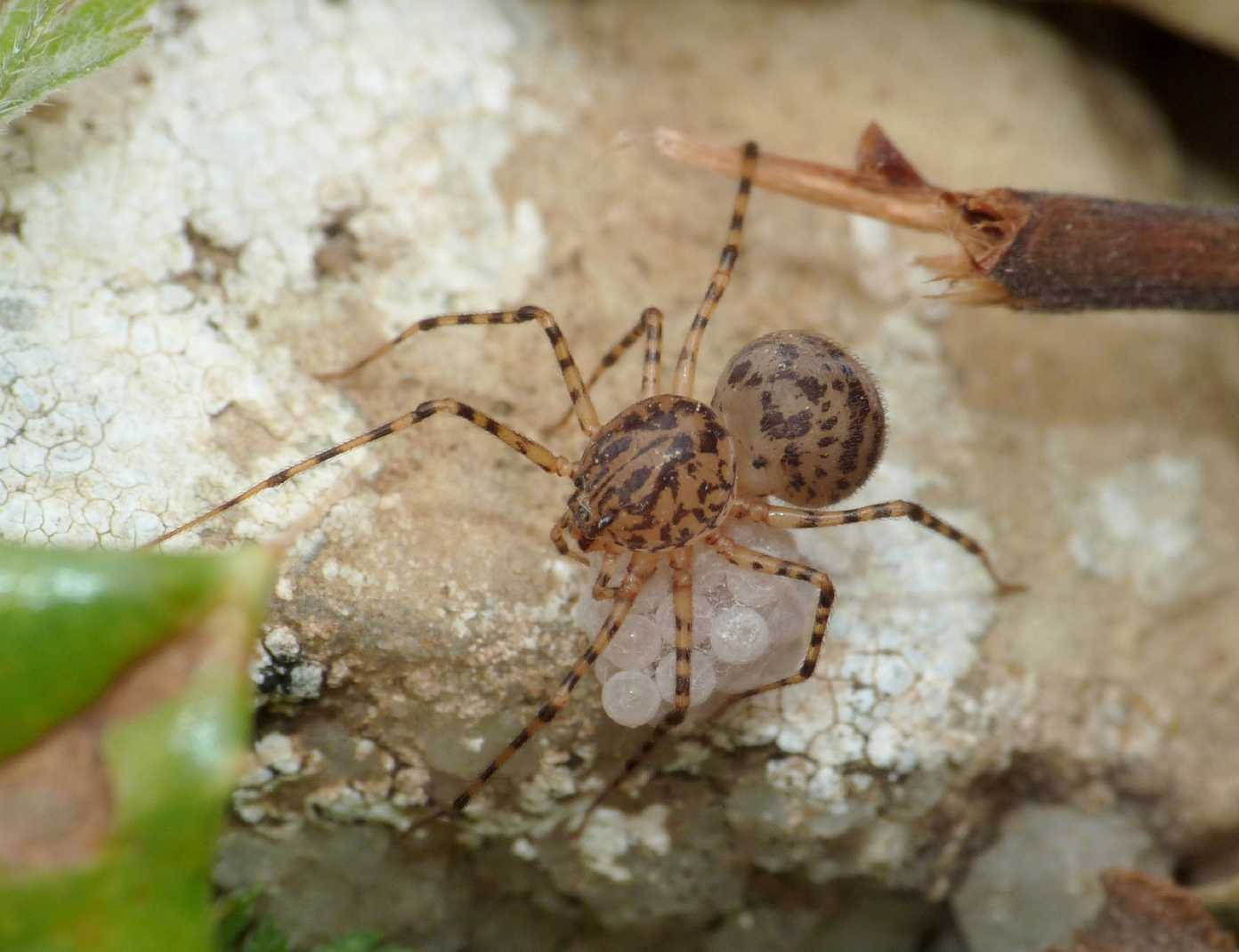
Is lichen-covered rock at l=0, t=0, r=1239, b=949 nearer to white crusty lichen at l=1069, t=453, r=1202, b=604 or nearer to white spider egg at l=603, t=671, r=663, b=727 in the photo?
white crusty lichen at l=1069, t=453, r=1202, b=604

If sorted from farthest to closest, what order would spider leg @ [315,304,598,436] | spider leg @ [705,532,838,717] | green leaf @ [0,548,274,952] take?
spider leg @ [315,304,598,436], spider leg @ [705,532,838,717], green leaf @ [0,548,274,952]

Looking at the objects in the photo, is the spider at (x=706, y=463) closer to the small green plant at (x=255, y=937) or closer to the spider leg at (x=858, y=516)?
the spider leg at (x=858, y=516)

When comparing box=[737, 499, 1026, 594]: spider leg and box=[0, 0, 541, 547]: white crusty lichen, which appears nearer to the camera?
box=[0, 0, 541, 547]: white crusty lichen

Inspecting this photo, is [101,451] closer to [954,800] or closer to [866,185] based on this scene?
[866,185]

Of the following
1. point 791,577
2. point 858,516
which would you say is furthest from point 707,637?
point 858,516

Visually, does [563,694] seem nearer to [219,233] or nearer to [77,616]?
[77,616]

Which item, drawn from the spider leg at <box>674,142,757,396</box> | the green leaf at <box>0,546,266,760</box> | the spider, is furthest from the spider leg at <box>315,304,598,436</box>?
the green leaf at <box>0,546,266,760</box>
